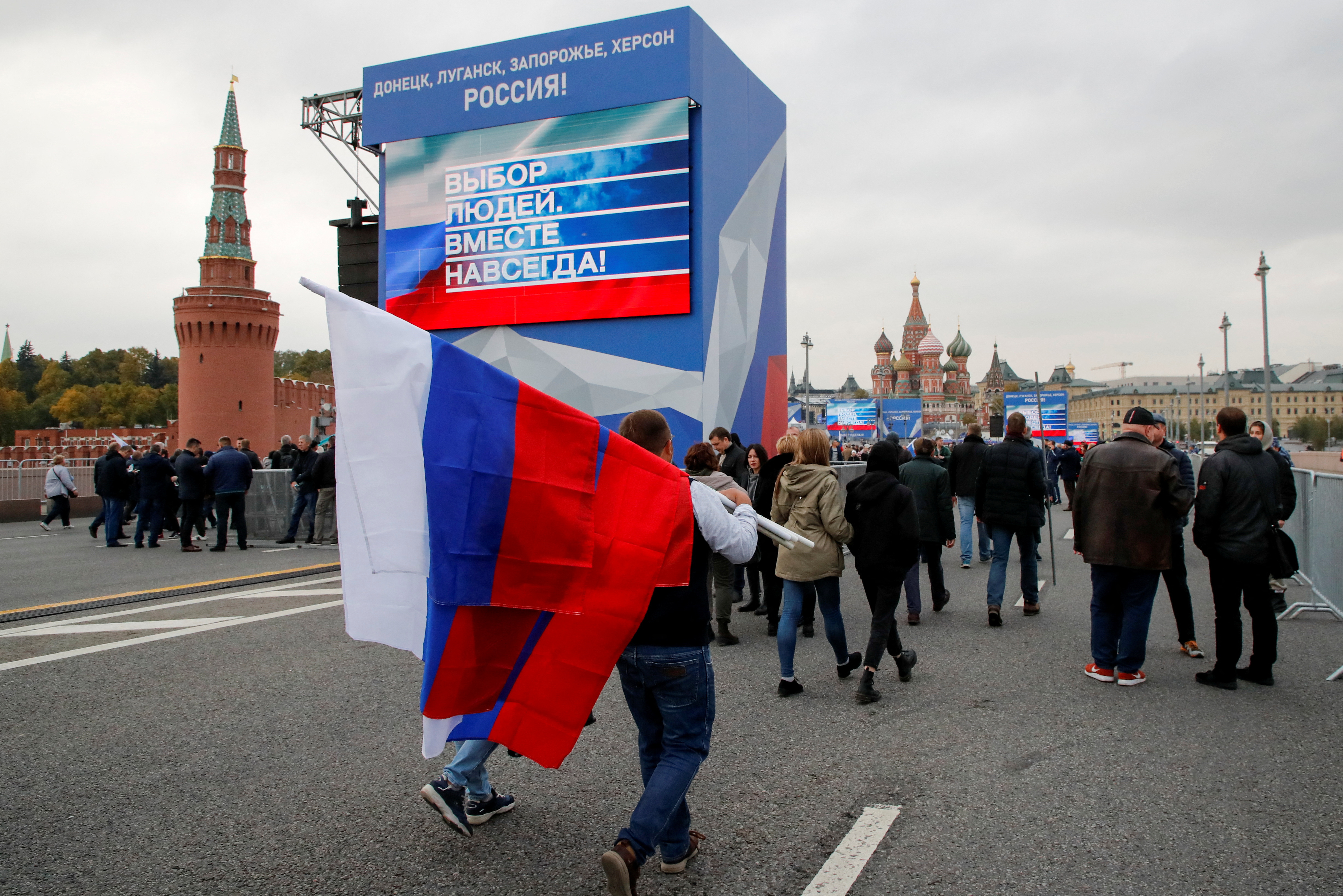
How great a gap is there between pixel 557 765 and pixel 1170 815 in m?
2.66

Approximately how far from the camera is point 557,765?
3.44 m

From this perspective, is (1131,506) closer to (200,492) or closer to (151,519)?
(200,492)

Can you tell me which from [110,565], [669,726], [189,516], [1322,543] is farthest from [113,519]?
[1322,543]

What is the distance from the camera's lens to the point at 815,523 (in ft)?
20.7

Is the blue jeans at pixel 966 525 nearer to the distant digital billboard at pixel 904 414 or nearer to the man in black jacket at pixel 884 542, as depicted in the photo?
the man in black jacket at pixel 884 542

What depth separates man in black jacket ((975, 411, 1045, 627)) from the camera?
28.8 ft

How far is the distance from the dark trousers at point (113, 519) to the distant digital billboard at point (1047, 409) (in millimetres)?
29435

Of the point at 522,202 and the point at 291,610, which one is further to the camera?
the point at 522,202

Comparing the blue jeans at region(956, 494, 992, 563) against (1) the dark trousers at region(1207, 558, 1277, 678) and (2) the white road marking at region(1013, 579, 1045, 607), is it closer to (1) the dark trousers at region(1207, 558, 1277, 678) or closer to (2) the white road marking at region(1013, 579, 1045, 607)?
(2) the white road marking at region(1013, 579, 1045, 607)

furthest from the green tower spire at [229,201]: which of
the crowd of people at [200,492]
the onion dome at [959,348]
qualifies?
the onion dome at [959,348]

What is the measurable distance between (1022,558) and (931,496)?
1.02 m

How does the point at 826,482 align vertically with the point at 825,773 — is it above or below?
above

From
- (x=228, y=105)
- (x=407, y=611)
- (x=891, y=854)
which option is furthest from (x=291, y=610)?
(x=228, y=105)

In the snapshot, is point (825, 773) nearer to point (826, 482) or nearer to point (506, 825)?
point (506, 825)
